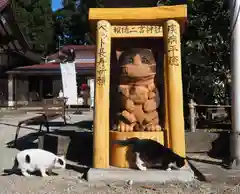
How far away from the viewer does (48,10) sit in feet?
118

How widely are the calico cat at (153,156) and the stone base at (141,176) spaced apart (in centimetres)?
14

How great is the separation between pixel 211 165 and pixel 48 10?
31182 mm

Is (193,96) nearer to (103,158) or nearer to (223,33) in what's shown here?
(223,33)

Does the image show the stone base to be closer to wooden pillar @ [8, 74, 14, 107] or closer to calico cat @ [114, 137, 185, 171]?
calico cat @ [114, 137, 185, 171]

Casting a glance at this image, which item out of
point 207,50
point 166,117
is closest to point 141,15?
point 166,117

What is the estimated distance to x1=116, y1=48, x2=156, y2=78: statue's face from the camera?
678cm

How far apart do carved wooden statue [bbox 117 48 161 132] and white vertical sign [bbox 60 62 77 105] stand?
33.2 feet

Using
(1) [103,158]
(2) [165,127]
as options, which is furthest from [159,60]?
(1) [103,158]

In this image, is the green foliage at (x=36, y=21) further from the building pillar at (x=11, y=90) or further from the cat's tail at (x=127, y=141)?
the cat's tail at (x=127, y=141)

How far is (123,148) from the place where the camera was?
662 centimetres

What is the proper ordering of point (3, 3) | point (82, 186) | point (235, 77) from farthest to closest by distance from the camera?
point (3, 3), point (235, 77), point (82, 186)

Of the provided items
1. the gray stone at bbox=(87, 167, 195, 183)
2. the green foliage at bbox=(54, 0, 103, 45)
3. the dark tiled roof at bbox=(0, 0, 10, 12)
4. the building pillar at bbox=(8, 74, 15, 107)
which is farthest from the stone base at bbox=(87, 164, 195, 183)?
the green foliage at bbox=(54, 0, 103, 45)

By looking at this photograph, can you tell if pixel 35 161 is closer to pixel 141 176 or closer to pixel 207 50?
pixel 141 176

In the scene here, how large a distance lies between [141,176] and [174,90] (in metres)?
1.49
